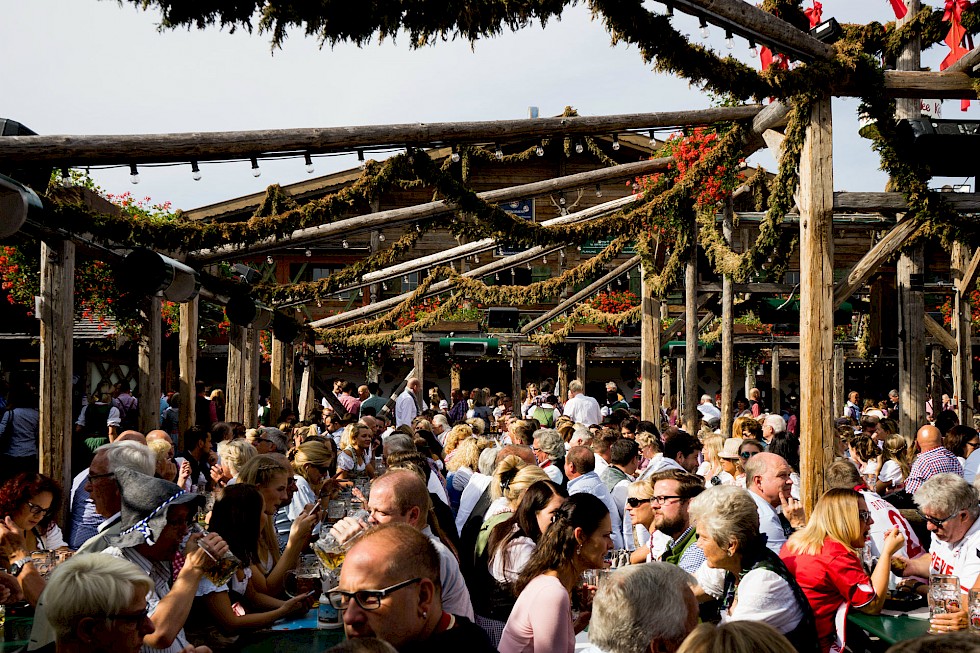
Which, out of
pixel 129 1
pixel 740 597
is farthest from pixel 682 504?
pixel 129 1

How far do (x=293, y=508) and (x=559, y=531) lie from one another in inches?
113

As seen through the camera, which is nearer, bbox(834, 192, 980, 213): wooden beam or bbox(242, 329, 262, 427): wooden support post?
bbox(834, 192, 980, 213): wooden beam

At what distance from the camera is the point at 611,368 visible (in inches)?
1085

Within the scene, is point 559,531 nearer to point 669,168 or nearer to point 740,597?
point 740,597

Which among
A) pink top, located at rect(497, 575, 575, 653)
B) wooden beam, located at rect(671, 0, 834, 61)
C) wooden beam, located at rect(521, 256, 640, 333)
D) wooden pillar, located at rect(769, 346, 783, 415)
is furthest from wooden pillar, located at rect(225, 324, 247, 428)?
wooden pillar, located at rect(769, 346, 783, 415)

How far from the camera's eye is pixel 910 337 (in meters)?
10.5

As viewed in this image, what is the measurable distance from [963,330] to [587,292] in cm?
743

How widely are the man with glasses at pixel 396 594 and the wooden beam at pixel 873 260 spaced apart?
710cm

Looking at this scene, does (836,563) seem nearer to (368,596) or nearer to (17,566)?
(368,596)

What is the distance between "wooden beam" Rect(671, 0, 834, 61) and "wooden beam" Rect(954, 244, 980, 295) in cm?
533

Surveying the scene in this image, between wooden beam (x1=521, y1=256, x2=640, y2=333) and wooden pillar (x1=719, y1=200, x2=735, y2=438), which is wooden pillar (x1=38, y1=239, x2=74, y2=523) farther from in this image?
wooden beam (x1=521, y1=256, x2=640, y2=333)

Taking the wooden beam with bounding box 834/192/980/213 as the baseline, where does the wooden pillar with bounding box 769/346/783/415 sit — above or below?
below

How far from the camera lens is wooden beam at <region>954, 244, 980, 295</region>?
37.6 ft

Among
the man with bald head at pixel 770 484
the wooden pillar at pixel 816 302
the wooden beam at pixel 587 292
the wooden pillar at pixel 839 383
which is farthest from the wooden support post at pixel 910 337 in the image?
the man with bald head at pixel 770 484
